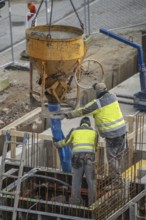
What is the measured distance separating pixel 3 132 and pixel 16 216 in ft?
9.20

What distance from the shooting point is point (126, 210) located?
15820 millimetres

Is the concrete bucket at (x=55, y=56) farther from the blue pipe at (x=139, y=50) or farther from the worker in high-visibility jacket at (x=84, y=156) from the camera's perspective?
the blue pipe at (x=139, y=50)

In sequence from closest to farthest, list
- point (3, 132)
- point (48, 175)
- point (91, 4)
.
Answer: point (48, 175), point (3, 132), point (91, 4)

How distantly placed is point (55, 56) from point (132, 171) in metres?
2.97

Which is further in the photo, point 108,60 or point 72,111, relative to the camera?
point 108,60

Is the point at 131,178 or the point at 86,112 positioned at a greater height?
the point at 86,112

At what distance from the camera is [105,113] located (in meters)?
15.8

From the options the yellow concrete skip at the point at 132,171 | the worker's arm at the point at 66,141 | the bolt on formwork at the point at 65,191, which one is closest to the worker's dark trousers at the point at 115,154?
the bolt on formwork at the point at 65,191

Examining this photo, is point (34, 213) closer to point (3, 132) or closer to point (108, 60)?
point (3, 132)

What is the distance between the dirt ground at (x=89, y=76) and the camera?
71.9 feet

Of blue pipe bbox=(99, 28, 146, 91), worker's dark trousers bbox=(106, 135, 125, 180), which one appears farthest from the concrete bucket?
blue pipe bbox=(99, 28, 146, 91)

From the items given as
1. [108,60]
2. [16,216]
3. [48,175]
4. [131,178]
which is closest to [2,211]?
[16,216]

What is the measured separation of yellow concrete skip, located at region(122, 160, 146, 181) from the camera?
16.6 m

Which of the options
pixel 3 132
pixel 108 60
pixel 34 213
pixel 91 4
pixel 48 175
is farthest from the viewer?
pixel 91 4
